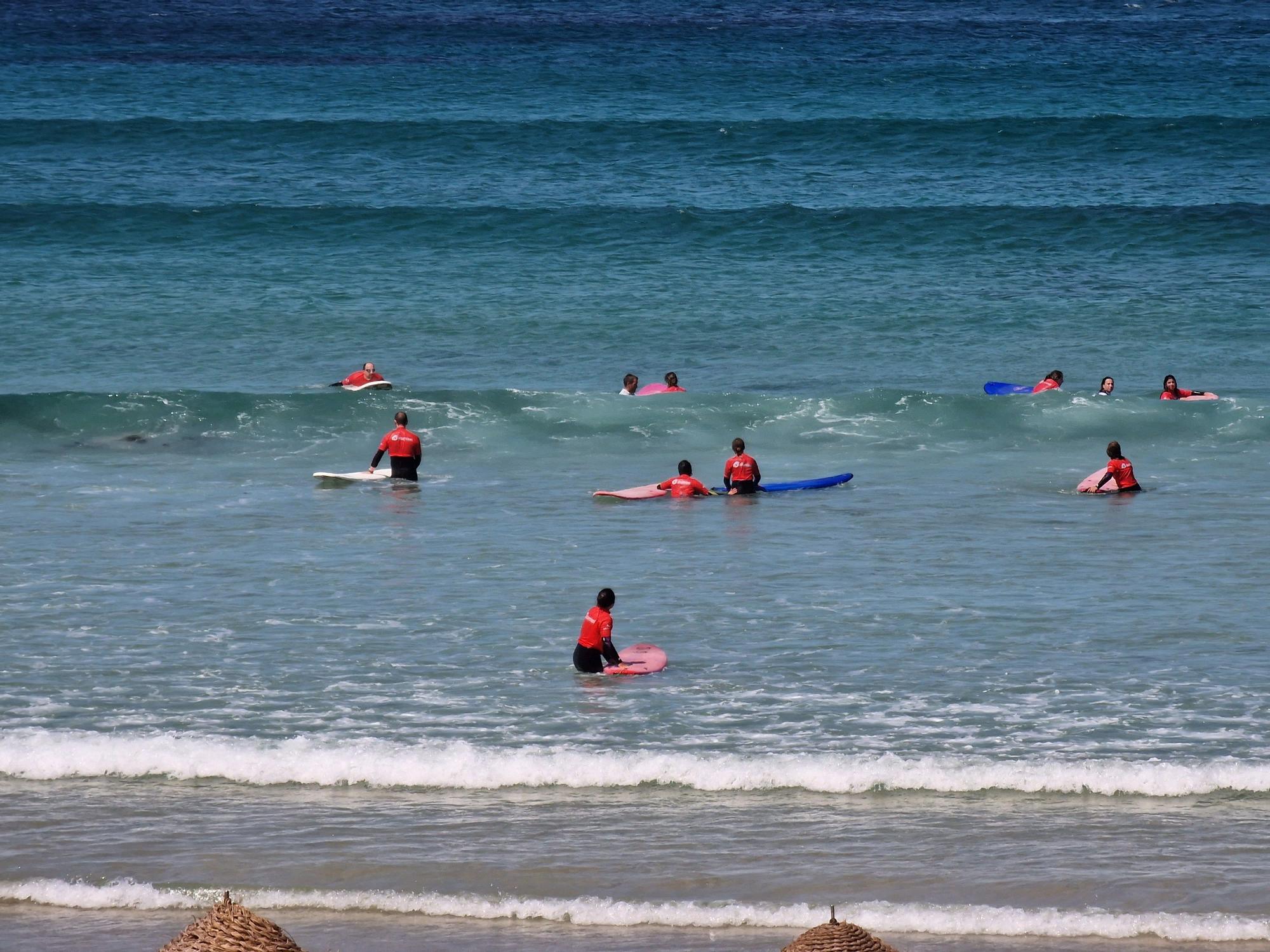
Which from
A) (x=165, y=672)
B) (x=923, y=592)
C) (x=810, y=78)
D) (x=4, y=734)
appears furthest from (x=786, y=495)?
(x=810, y=78)

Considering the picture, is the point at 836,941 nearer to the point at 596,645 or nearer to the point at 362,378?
the point at 596,645

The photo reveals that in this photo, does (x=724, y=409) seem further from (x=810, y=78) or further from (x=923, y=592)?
(x=810, y=78)

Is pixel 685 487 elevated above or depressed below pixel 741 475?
below

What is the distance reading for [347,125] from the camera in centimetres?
5381

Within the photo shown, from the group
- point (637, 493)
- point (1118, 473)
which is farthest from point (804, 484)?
point (1118, 473)

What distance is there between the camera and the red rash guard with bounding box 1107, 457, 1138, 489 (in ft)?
78.9

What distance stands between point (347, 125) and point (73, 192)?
31.1 ft

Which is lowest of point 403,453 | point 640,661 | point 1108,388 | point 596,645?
point 640,661

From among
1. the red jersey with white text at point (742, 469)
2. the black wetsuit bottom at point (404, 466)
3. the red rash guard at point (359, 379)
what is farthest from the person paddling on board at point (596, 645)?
the red rash guard at point (359, 379)

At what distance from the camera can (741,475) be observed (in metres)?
24.6

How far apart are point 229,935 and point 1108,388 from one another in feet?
84.2

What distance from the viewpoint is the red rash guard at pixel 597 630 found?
16172 millimetres

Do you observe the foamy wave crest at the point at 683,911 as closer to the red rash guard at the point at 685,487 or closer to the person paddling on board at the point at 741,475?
the red rash guard at the point at 685,487

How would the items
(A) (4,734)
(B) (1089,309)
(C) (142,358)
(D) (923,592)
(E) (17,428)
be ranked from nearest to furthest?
(A) (4,734)
(D) (923,592)
(E) (17,428)
(C) (142,358)
(B) (1089,309)
